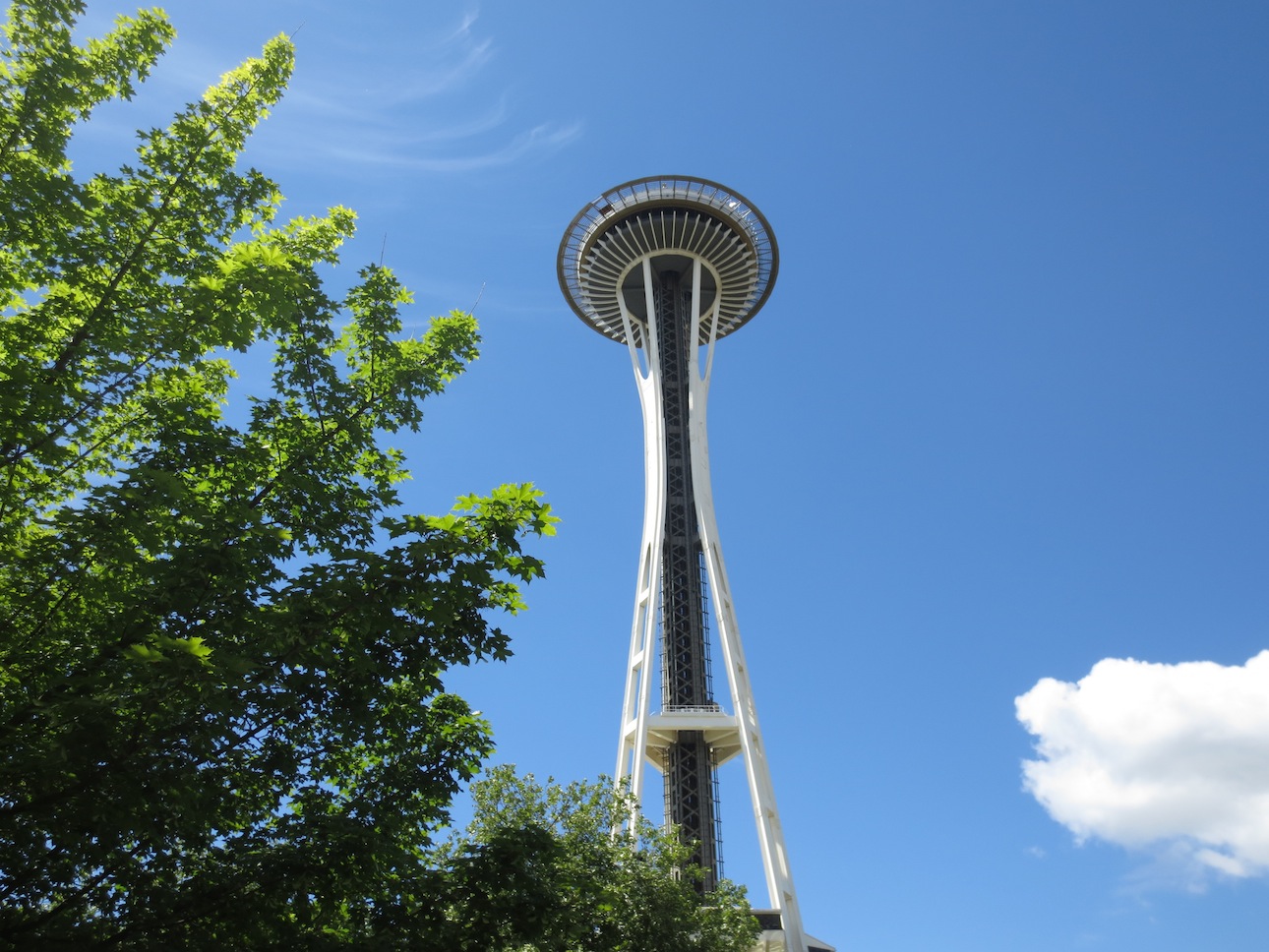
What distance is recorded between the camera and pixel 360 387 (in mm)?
9430

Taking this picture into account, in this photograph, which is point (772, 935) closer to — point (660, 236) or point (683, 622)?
point (683, 622)

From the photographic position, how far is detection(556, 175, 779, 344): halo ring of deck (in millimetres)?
50719

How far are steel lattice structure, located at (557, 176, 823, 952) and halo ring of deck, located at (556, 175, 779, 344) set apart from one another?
7 centimetres

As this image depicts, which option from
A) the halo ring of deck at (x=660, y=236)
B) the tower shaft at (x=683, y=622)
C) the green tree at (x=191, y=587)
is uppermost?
the halo ring of deck at (x=660, y=236)

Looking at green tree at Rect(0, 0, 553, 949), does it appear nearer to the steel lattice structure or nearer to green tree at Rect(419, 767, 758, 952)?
green tree at Rect(419, 767, 758, 952)

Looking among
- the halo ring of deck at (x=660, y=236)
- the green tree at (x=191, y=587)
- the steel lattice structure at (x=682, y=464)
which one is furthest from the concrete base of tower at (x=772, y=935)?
the halo ring of deck at (x=660, y=236)

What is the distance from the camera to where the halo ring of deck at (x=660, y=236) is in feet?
166

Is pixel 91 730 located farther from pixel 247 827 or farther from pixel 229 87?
pixel 229 87

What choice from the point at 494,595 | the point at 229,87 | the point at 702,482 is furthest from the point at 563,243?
the point at 494,595

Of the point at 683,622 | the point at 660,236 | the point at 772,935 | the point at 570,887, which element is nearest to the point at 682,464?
the point at 683,622

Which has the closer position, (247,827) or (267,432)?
(247,827)

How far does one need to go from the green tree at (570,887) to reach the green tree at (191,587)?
578 millimetres

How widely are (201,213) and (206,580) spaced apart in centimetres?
432

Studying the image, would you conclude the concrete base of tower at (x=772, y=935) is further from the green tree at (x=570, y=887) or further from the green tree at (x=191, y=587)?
the green tree at (x=191, y=587)
